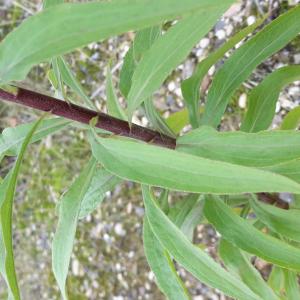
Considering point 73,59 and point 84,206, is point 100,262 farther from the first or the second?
point 84,206

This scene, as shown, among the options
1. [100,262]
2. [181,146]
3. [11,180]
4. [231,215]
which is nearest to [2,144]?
[11,180]

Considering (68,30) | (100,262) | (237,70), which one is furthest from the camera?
(100,262)

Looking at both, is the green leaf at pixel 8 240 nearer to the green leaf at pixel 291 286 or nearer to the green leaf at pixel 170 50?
the green leaf at pixel 170 50

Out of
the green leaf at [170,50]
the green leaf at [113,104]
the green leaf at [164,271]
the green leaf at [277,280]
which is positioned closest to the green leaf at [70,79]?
the green leaf at [113,104]

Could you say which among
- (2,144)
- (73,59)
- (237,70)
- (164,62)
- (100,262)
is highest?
(73,59)

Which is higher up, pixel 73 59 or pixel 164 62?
pixel 73 59

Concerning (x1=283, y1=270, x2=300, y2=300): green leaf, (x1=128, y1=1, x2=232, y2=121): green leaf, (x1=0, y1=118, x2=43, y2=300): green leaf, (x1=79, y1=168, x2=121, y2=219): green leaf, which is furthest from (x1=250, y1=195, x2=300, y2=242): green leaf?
(x1=0, y1=118, x2=43, y2=300): green leaf

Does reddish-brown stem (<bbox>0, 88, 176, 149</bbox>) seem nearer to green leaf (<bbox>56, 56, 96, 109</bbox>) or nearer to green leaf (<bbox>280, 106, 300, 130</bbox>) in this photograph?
green leaf (<bbox>56, 56, 96, 109</bbox>)
